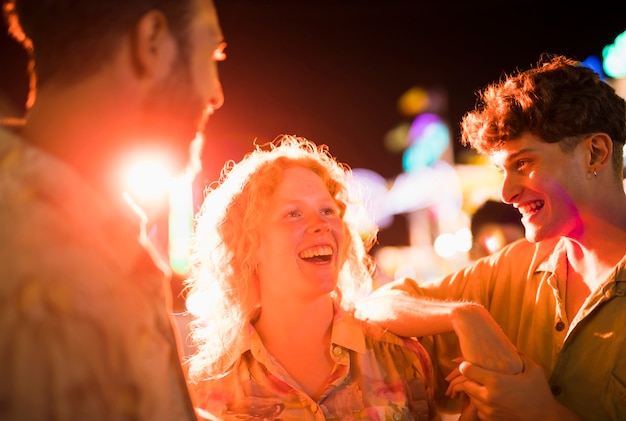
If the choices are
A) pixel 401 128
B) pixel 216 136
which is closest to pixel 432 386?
pixel 216 136

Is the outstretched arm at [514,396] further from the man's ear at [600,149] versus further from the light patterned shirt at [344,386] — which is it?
the man's ear at [600,149]

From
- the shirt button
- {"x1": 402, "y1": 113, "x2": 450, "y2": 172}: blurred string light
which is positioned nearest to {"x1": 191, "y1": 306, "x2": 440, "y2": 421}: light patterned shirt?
the shirt button

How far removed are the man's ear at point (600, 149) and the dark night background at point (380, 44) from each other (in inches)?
80.1

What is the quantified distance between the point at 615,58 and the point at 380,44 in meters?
2.23

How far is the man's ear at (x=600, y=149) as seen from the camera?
75.4 inches

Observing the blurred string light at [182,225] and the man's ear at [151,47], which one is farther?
the blurred string light at [182,225]

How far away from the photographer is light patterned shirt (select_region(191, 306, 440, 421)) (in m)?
1.70

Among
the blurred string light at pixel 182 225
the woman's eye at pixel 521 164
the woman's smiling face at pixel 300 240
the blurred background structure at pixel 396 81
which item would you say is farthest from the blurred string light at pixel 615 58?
the woman's smiling face at pixel 300 240

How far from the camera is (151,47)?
0.81 meters

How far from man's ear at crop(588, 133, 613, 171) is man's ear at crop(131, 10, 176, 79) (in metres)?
1.53

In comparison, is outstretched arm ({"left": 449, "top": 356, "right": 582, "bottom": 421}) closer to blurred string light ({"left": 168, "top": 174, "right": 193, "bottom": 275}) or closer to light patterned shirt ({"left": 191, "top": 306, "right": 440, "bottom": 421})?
light patterned shirt ({"left": 191, "top": 306, "right": 440, "bottom": 421})

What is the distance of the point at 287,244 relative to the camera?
1.91 m

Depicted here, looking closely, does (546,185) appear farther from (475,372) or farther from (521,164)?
(475,372)

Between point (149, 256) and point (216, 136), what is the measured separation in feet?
12.4
